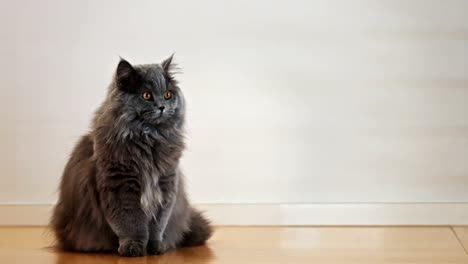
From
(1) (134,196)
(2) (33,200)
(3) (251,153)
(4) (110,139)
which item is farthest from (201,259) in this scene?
(2) (33,200)

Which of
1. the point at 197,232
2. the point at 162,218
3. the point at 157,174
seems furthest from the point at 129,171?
the point at 197,232

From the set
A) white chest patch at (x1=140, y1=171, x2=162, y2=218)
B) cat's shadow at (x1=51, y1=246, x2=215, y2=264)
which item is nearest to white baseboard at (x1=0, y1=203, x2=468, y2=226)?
cat's shadow at (x1=51, y1=246, x2=215, y2=264)

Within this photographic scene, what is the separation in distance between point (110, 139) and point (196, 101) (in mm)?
801

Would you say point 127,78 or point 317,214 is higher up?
point 127,78

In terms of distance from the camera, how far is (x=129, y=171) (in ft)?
10.0

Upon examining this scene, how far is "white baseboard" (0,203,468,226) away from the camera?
379 cm

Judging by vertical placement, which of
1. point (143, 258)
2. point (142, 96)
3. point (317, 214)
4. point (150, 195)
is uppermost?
point (142, 96)

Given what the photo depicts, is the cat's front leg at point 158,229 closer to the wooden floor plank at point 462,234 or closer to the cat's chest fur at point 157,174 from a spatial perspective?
the cat's chest fur at point 157,174

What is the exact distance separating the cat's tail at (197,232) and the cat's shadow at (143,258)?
0.11m

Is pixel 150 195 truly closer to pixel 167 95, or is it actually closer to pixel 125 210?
pixel 125 210

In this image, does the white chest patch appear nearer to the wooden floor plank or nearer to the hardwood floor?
the hardwood floor

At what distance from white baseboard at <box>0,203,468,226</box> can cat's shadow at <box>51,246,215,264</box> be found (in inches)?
24.2

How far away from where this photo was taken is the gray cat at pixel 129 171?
3.06m

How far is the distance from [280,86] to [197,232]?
81 centimetres
